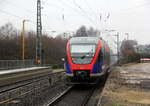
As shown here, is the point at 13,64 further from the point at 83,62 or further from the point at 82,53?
the point at 83,62

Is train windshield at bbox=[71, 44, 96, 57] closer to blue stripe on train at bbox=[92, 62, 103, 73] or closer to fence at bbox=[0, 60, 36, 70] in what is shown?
blue stripe on train at bbox=[92, 62, 103, 73]

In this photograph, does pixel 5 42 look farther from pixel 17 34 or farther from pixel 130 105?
pixel 130 105

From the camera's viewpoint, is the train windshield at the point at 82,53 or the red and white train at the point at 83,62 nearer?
the red and white train at the point at 83,62

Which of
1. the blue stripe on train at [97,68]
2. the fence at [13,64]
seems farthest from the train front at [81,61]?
the fence at [13,64]

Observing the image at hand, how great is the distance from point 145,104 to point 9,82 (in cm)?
1262

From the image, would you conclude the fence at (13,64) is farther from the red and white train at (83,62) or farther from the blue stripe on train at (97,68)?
the blue stripe on train at (97,68)

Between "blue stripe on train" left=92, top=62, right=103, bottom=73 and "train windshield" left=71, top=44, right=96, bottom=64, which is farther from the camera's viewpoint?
"train windshield" left=71, top=44, right=96, bottom=64

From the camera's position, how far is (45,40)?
5441 cm

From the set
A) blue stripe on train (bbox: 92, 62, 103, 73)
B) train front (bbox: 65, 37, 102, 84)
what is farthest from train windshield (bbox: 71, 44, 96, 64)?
blue stripe on train (bbox: 92, 62, 103, 73)

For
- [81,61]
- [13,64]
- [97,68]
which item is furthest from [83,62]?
[13,64]

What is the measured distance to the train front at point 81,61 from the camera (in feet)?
42.2

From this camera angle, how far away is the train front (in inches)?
507

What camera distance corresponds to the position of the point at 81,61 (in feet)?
42.8

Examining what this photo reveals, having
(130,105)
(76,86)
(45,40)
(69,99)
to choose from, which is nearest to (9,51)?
(45,40)
